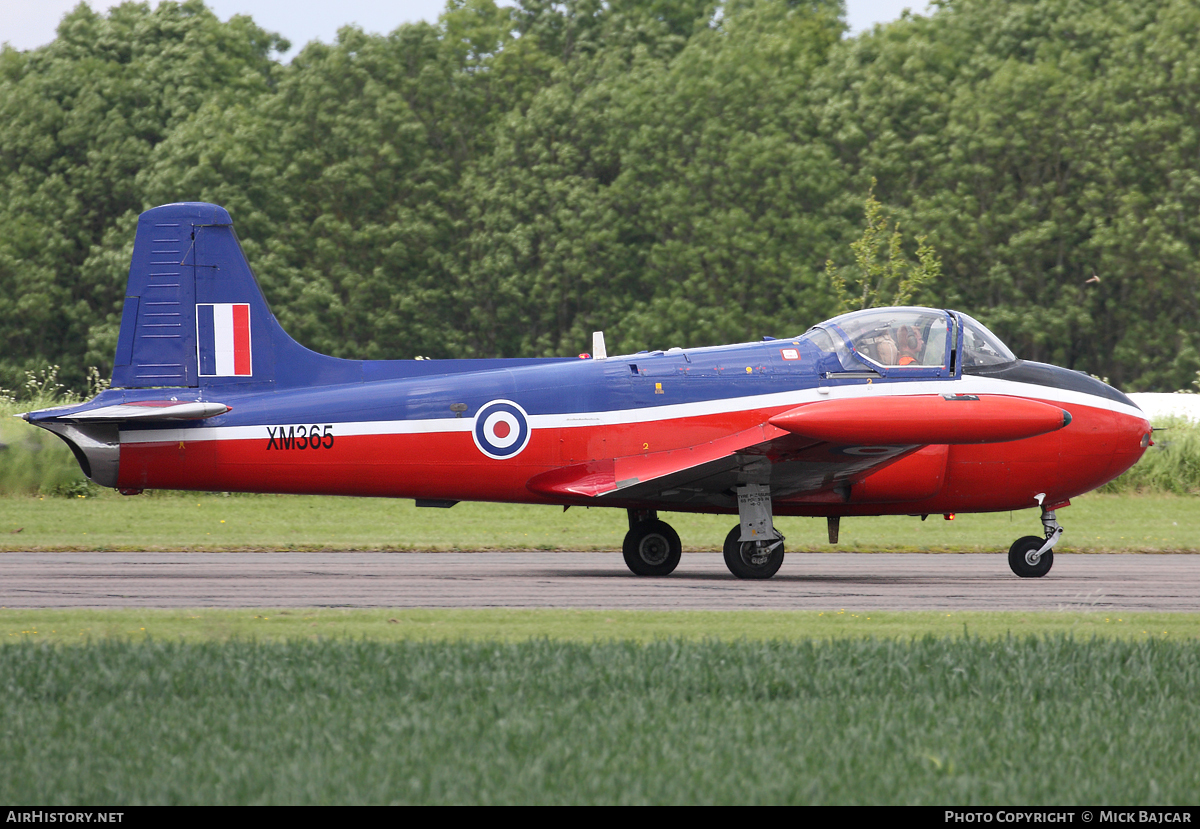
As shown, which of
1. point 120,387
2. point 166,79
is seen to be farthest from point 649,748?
point 166,79

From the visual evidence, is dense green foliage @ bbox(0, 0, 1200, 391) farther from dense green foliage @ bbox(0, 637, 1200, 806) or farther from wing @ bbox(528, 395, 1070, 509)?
dense green foliage @ bbox(0, 637, 1200, 806)

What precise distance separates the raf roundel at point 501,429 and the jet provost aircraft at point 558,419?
0.06 feet

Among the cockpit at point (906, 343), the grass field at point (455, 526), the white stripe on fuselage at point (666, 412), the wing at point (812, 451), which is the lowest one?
the grass field at point (455, 526)

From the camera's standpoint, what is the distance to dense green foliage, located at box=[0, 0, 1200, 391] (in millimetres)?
52156

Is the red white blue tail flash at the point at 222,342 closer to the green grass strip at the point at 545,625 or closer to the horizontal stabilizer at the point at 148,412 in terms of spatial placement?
the horizontal stabilizer at the point at 148,412

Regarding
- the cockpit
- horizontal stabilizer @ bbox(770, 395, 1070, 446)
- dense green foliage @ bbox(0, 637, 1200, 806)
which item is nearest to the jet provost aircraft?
the cockpit

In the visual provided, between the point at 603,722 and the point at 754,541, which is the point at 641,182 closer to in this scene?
the point at 754,541

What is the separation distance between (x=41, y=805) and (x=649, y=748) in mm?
2871

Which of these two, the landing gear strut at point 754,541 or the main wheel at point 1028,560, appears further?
the main wheel at point 1028,560

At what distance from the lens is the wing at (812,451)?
13945 millimetres

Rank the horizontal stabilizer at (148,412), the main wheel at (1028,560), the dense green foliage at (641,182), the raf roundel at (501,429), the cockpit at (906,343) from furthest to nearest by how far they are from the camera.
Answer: the dense green foliage at (641,182)
the main wheel at (1028,560)
the cockpit at (906,343)
the raf roundel at (501,429)
the horizontal stabilizer at (148,412)

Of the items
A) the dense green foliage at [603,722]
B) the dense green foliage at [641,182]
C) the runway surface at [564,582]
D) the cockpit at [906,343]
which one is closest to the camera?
the dense green foliage at [603,722]

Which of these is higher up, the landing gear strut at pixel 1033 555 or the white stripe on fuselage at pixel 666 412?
the white stripe on fuselage at pixel 666 412

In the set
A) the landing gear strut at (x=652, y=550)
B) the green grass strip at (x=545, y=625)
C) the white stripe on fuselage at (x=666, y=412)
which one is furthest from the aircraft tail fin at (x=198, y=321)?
the green grass strip at (x=545, y=625)
